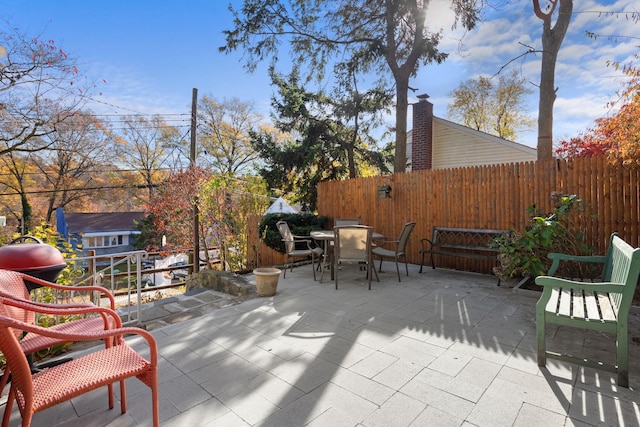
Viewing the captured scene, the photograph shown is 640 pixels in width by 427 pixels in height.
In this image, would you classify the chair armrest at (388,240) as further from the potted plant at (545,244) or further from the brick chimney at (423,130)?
the brick chimney at (423,130)

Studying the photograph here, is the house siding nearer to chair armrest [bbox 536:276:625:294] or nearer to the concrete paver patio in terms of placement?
the concrete paver patio

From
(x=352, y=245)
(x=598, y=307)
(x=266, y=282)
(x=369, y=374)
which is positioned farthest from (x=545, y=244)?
(x=266, y=282)

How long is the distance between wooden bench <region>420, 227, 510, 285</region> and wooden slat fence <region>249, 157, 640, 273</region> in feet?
0.53

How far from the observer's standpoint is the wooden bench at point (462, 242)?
521cm

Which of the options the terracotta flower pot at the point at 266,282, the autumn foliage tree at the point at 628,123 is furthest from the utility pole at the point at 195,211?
the autumn foliage tree at the point at 628,123

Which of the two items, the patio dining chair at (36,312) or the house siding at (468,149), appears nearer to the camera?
the patio dining chair at (36,312)

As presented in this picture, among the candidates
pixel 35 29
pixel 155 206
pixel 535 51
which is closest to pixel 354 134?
pixel 535 51

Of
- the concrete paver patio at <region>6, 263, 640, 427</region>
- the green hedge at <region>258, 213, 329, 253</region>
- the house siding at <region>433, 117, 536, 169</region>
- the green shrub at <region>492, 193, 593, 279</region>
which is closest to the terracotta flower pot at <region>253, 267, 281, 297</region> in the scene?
the concrete paver patio at <region>6, 263, 640, 427</region>

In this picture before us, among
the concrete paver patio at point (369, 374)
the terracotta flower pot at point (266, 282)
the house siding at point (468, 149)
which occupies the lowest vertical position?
the concrete paver patio at point (369, 374)

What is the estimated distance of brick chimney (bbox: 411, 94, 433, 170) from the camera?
31.0ft

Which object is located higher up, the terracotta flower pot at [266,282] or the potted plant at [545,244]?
the potted plant at [545,244]

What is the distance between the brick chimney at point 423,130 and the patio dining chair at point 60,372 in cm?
926

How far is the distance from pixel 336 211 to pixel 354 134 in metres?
3.96

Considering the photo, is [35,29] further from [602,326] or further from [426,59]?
[602,326]
